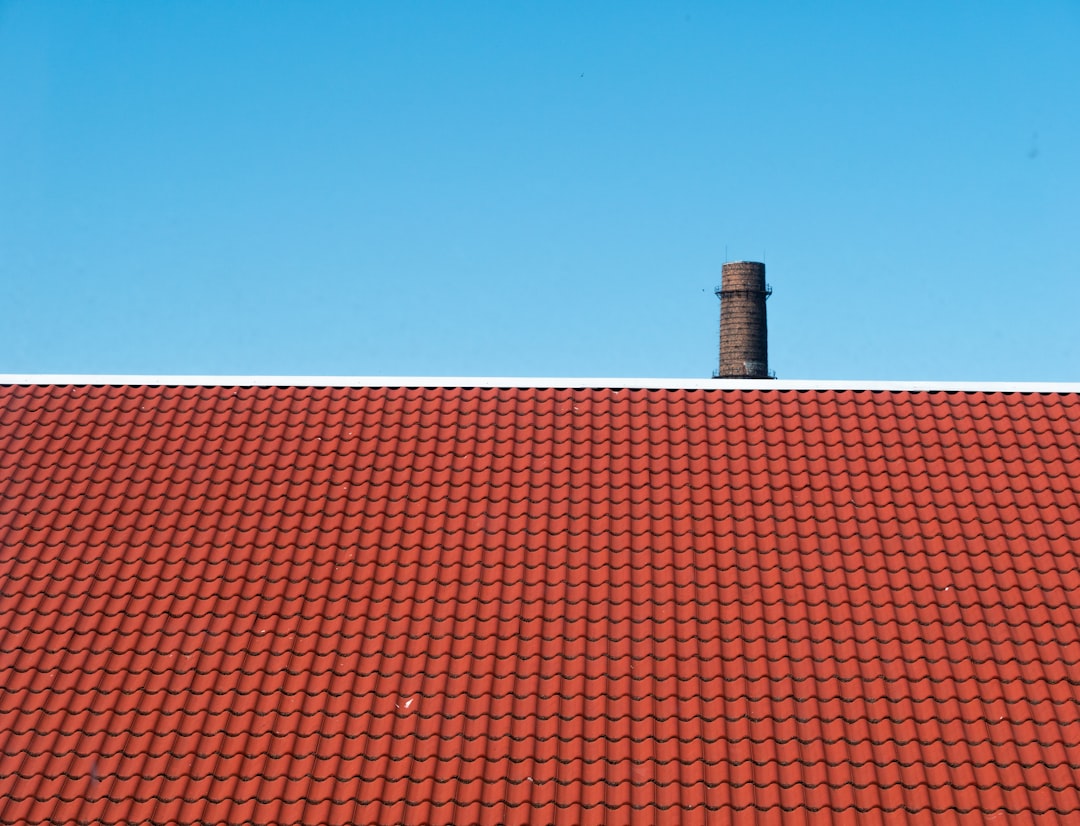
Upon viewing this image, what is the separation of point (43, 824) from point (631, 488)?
183 inches

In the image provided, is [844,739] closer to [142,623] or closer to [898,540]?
[898,540]

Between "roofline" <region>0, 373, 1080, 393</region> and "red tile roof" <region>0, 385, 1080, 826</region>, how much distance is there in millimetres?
101

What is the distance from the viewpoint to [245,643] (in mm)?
8570

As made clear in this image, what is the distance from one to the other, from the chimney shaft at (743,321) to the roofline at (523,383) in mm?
37916

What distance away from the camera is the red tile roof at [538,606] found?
24.9 feet

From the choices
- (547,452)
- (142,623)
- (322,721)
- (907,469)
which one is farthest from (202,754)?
(907,469)

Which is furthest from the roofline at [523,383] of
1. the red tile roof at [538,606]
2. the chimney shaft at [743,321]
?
the chimney shaft at [743,321]

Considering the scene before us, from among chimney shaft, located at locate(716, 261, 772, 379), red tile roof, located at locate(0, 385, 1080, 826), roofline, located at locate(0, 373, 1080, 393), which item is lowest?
red tile roof, located at locate(0, 385, 1080, 826)

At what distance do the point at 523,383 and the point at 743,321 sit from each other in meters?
39.5

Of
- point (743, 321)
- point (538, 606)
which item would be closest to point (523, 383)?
point (538, 606)

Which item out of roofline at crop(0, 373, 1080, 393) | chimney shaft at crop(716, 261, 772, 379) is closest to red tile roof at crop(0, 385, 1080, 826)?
roofline at crop(0, 373, 1080, 393)

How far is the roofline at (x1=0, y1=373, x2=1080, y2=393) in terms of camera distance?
35.7 ft

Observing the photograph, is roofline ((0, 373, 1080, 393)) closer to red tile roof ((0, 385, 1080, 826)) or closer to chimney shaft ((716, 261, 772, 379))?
red tile roof ((0, 385, 1080, 826))

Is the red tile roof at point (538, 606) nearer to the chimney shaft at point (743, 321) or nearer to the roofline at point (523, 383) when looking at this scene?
the roofline at point (523, 383)
